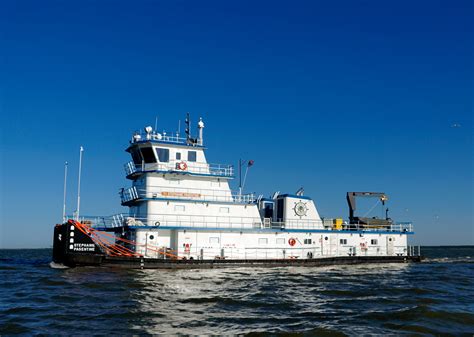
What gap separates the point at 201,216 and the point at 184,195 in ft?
5.89

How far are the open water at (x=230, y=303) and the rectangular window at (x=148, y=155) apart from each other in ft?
25.6

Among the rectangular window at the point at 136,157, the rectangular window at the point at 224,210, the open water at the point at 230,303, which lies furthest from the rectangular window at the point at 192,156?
the open water at the point at 230,303

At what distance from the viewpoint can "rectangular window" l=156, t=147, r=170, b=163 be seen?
3034cm

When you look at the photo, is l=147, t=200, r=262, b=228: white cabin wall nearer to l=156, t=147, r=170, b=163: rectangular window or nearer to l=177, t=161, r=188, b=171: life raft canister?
l=177, t=161, r=188, b=171: life raft canister

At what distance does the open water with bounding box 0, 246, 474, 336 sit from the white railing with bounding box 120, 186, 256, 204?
5146mm

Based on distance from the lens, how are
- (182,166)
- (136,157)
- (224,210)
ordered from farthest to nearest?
(136,157) < (224,210) < (182,166)

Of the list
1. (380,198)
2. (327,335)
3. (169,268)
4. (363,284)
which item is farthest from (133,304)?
(380,198)

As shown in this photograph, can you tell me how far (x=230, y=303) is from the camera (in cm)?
1830

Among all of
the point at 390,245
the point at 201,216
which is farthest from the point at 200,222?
the point at 390,245

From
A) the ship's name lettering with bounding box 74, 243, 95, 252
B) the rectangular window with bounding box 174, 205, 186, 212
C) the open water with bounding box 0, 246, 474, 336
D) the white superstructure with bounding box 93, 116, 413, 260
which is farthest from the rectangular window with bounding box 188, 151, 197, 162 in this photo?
the ship's name lettering with bounding box 74, 243, 95, 252

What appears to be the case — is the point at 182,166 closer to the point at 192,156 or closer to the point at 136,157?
the point at 192,156

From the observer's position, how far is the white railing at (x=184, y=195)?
1156 inches

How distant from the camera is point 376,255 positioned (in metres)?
35.3

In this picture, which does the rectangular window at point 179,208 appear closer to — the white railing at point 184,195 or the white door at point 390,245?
the white railing at point 184,195
